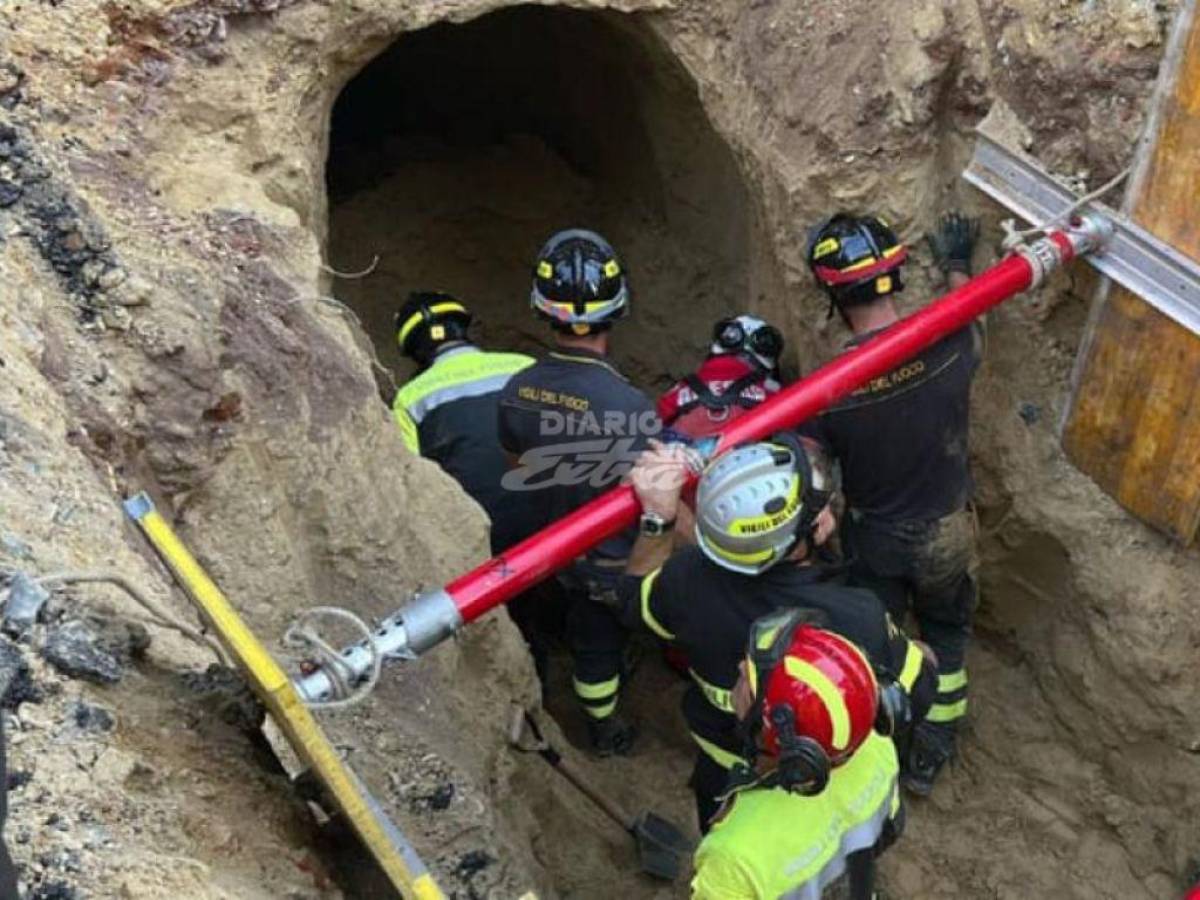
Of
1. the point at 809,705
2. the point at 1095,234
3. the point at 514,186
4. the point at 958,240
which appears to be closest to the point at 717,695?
the point at 809,705

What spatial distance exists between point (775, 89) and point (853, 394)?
1.58 m

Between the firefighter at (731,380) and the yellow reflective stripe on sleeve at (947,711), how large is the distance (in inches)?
60.7

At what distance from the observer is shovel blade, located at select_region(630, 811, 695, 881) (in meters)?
5.36

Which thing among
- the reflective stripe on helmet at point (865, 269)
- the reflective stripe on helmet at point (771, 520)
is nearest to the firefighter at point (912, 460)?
the reflective stripe on helmet at point (865, 269)

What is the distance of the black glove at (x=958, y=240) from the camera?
5414 millimetres

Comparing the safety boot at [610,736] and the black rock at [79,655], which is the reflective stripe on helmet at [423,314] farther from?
the black rock at [79,655]

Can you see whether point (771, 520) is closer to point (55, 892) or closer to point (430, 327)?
point (55, 892)

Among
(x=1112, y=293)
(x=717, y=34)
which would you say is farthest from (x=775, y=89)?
(x=1112, y=293)

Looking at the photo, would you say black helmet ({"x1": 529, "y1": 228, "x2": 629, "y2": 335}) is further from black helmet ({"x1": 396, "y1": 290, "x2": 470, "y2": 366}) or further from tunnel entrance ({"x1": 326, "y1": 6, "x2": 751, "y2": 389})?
tunnel entrance ({"x1": 326, "y1": 6, "x2": 751, "y2": 389})

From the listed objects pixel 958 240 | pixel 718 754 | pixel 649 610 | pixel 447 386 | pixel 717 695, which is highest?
pixel 958 240

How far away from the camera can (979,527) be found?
593cm

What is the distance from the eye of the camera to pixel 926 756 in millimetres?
5770

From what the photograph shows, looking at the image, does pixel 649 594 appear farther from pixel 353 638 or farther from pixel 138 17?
pixel 138 17

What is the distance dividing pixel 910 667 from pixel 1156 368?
5.82ft
